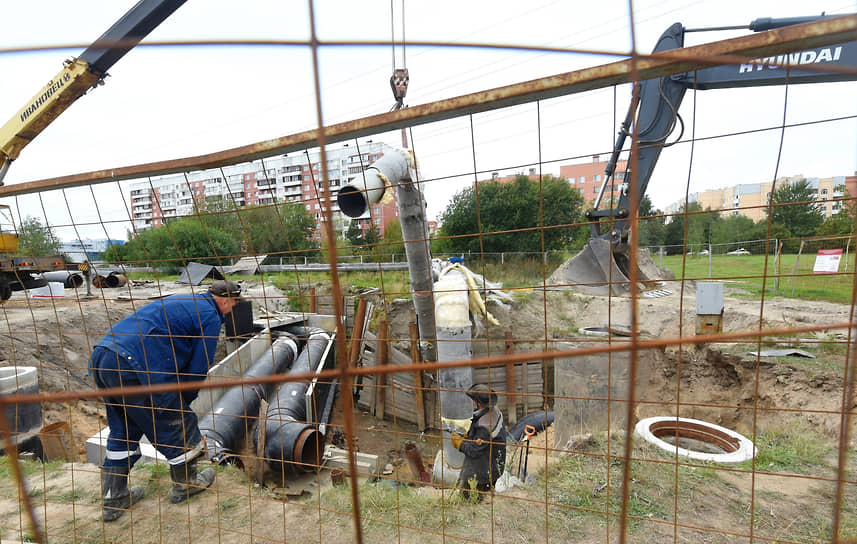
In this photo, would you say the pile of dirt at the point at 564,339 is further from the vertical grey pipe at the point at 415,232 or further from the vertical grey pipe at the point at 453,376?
the vertical grey pipe at the point at 415,232

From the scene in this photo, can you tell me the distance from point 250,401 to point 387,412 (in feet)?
14.6

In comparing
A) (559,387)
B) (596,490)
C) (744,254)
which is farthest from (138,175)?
(744,254)

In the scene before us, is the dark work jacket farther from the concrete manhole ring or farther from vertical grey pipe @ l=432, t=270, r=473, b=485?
the concrete manhole ring

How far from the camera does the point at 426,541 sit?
7.81ft

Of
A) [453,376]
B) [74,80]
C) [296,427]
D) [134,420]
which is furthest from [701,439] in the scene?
[74,80]

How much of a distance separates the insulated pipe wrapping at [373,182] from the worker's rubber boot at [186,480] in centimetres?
238

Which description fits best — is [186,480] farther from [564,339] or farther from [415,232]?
[564,339]

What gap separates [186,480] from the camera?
2934 mm

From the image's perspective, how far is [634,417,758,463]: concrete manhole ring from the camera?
122 inches

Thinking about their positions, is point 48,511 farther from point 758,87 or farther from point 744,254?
point 744,254

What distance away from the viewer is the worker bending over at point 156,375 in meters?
2.88

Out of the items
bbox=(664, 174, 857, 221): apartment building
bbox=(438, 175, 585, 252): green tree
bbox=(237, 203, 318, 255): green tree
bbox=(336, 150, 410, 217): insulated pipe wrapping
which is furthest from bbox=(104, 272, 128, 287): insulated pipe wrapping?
bbox=(438, 175, 585, 252): green tree

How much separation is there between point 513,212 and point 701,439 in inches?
723

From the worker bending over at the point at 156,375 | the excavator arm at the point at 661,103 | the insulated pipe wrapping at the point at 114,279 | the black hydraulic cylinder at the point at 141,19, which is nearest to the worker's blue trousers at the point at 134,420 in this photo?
the worker bending over at the point at 156,375
